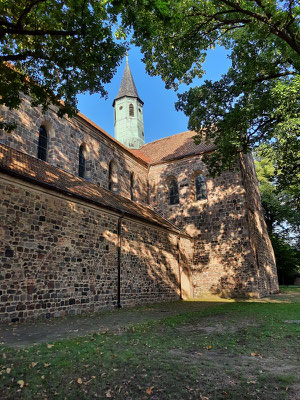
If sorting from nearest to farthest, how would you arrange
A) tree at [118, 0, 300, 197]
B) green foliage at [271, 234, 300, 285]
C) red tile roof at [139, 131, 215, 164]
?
tree at [118, 0, 300, 197] < red tile roof at [139, 131, 215, 164] < green foliage at [271, 234, 300, 285]

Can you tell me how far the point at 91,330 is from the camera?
21.1ft

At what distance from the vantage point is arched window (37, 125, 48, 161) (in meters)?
12.7

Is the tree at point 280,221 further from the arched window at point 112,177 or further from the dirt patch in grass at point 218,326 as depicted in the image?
the dirt patch in grass at point 218,326

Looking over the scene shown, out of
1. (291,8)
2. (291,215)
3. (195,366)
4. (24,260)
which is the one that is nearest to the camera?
(195,366)

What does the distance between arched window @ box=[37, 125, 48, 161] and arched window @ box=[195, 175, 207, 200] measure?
384 inches

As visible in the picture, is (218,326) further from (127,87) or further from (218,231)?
(127,87)

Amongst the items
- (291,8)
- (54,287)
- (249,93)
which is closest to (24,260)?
(54,287)

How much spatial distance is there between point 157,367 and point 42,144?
11593mm

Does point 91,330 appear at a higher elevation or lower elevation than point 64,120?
lower

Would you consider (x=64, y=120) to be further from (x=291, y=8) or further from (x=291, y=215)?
(x=291, y=215)

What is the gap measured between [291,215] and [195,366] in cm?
2978

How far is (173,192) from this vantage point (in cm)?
1942

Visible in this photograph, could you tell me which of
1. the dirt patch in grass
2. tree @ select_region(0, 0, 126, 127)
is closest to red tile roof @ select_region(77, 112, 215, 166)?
tree @ select_region(0, 0, 126, 127)

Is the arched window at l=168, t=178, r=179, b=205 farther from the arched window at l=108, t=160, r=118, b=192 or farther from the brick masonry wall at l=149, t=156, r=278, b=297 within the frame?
the arched window at l=108, t=160, r=118, b=192
